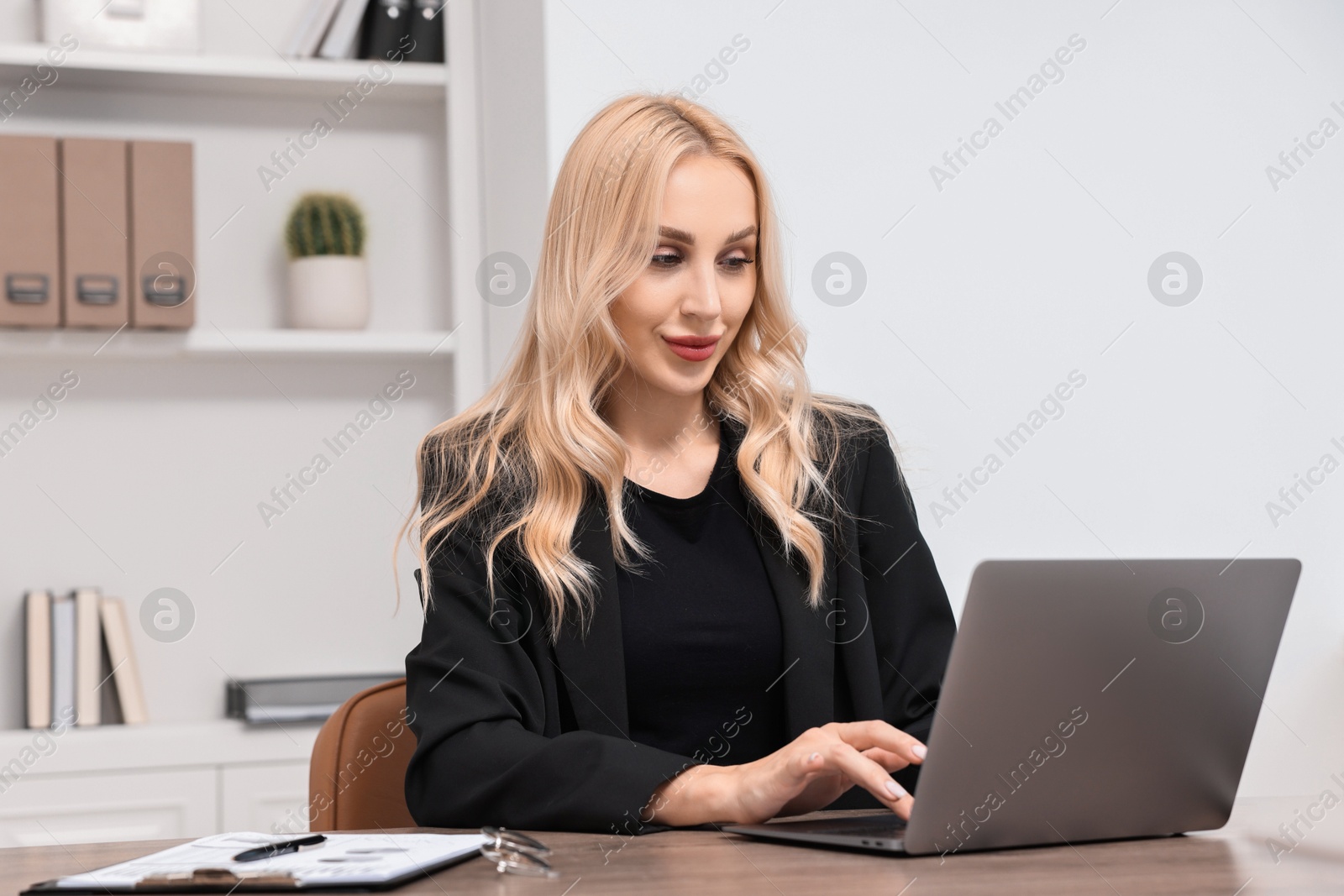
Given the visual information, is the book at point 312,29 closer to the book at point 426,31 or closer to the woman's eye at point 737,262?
the book at point 426,31

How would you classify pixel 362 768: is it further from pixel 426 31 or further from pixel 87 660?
pixel 426 31

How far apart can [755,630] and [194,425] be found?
5.44ft

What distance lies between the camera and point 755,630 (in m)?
1.49

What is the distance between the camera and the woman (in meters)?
1.42

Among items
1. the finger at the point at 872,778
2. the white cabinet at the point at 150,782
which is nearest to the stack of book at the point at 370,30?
the white cabinet at the point at 150,782

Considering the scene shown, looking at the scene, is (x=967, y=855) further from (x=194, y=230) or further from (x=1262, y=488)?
(x=194, y=230)

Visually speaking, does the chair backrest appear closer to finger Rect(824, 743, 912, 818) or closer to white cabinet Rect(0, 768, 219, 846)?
finger Rect(824, 743, 912, 818)

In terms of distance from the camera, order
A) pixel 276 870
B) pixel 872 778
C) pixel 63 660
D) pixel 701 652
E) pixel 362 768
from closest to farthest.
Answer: pixel 276 870, pixel 872 778, pixel 362 768, pixel 701 652, pixel 63 660

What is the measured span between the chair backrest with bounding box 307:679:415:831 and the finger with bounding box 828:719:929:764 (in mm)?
485

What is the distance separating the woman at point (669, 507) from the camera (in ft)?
4.66

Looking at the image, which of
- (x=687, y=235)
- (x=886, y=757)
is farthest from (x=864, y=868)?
(x=687, y=235)

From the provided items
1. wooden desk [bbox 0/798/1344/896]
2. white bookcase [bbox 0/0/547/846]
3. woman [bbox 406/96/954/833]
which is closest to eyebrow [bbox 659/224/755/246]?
woman [bbox 406/96/954/833]

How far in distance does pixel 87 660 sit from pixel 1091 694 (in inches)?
83.5

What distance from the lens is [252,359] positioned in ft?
8.91
